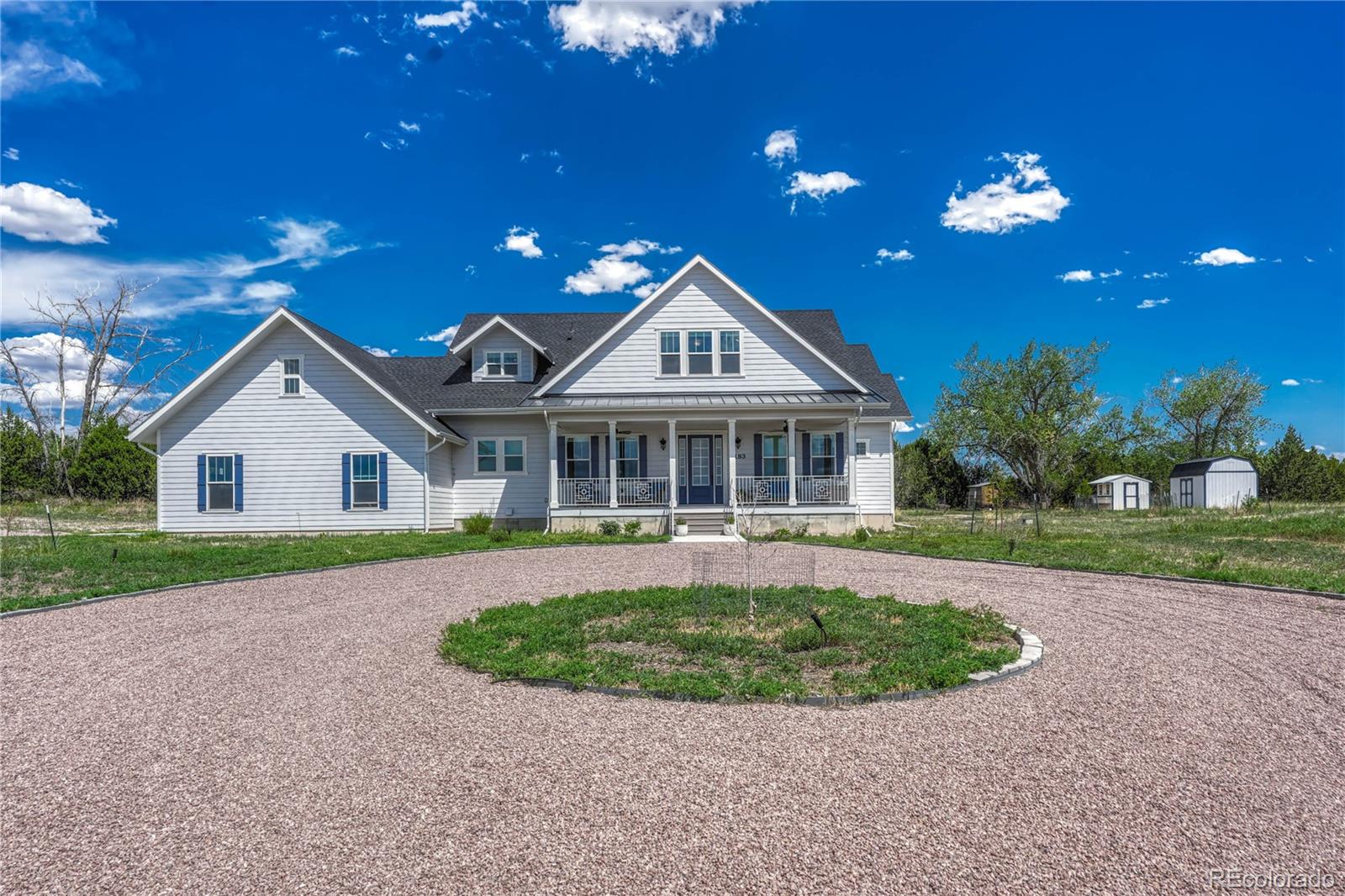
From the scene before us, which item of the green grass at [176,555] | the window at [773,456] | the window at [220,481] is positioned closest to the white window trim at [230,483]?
the window at [220,481]

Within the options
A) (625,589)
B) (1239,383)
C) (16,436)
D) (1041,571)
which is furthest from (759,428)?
(1239,383)

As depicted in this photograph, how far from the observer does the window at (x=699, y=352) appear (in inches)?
858

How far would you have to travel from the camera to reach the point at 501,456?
2261cm

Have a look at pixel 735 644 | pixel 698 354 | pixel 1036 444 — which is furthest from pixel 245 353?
pixel 1036 444

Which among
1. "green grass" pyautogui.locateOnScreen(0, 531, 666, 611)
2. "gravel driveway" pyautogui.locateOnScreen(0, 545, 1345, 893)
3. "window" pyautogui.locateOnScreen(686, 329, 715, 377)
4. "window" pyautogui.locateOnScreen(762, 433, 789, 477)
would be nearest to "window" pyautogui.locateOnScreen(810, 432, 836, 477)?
"window" pyautogui.locateOnScreen(762, 433, 789, 477)

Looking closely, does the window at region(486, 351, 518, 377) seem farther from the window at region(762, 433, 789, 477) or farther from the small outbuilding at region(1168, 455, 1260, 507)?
the small outbuilding at region(1168, 455, 1260, 507)

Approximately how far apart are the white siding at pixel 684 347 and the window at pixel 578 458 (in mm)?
1657

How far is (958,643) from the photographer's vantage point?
6.88m

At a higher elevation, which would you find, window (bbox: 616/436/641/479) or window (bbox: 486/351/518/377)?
window (bbox: 486/351/518/377)

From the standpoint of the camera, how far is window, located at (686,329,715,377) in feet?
71.5

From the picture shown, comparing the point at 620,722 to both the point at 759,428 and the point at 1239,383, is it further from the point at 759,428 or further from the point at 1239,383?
the point at 1239,383

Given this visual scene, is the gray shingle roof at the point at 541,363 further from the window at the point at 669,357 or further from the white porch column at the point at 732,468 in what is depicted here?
the white porch column at the point at 732,468

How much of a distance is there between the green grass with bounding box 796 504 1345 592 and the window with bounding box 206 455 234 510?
1593 cm

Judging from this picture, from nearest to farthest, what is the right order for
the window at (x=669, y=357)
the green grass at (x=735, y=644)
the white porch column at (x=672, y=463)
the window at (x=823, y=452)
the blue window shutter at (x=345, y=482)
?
the green grass at (x=735, y=644)
the white porch column at (x=672, y=463)
the blue window shutter at (x=345, y=482)
the window at (x=669, y=357)
the window at (x=823, y=452)
